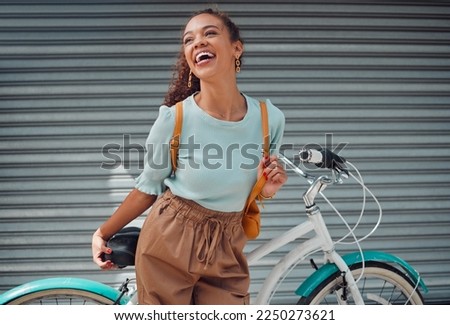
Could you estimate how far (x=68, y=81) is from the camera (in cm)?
383

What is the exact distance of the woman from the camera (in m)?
2.19

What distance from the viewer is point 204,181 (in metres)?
2.18

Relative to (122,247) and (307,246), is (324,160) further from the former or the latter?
(122,247)

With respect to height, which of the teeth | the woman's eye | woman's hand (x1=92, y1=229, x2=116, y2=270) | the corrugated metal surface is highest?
the corrugated metal surface

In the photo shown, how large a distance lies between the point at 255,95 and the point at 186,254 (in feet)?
6.33

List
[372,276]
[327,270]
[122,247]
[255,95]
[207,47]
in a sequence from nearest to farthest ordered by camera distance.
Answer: [207,47] → [122,247] → [327,270] → [372,276] → [255,95]

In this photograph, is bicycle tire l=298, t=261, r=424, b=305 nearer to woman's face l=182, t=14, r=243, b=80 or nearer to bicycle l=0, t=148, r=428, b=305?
bicycle l=0, t=148, r=428, b=305

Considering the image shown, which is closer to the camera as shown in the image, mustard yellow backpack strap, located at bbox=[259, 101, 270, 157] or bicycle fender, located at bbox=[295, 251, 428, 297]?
mustard yellow backpack strap, located at bbox=[259, 101, 270, 157]

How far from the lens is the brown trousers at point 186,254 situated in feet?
7.34

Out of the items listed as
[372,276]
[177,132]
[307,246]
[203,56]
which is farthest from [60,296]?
[372,276]

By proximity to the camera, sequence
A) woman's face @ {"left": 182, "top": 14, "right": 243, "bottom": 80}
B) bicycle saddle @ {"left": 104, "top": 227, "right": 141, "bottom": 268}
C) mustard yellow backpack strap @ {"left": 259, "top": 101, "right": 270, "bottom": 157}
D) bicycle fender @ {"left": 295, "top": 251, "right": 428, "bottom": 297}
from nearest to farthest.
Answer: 1. woman's face @ {"left": 182, "top": 14, "right": 243, "bottom": 80}
2. mustard yellow backpack strap @ {"left": 259, "top": 101, "right": 270, "bottom": 157}
3. bicycle saddle @ {"left": 104, "top": 227, "right": 141, "bottom": 268}
4. bicycle fender @ {"left": 295, "top": 251, "right": 428, "bottom": 297}

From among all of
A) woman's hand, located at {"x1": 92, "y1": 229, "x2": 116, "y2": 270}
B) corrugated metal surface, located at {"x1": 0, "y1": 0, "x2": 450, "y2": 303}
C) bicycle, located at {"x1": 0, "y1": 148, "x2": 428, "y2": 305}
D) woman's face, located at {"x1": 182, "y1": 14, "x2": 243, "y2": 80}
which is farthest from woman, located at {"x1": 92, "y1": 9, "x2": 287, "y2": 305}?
corrugated metal surface, located at {"x1": 0, "y1": 0, "x2": 450, "y2": 303}

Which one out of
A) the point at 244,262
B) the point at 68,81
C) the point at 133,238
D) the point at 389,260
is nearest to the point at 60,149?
the point at 68,81

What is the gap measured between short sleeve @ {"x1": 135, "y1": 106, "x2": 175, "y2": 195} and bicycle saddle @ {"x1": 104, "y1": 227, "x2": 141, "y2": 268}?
265 mm
